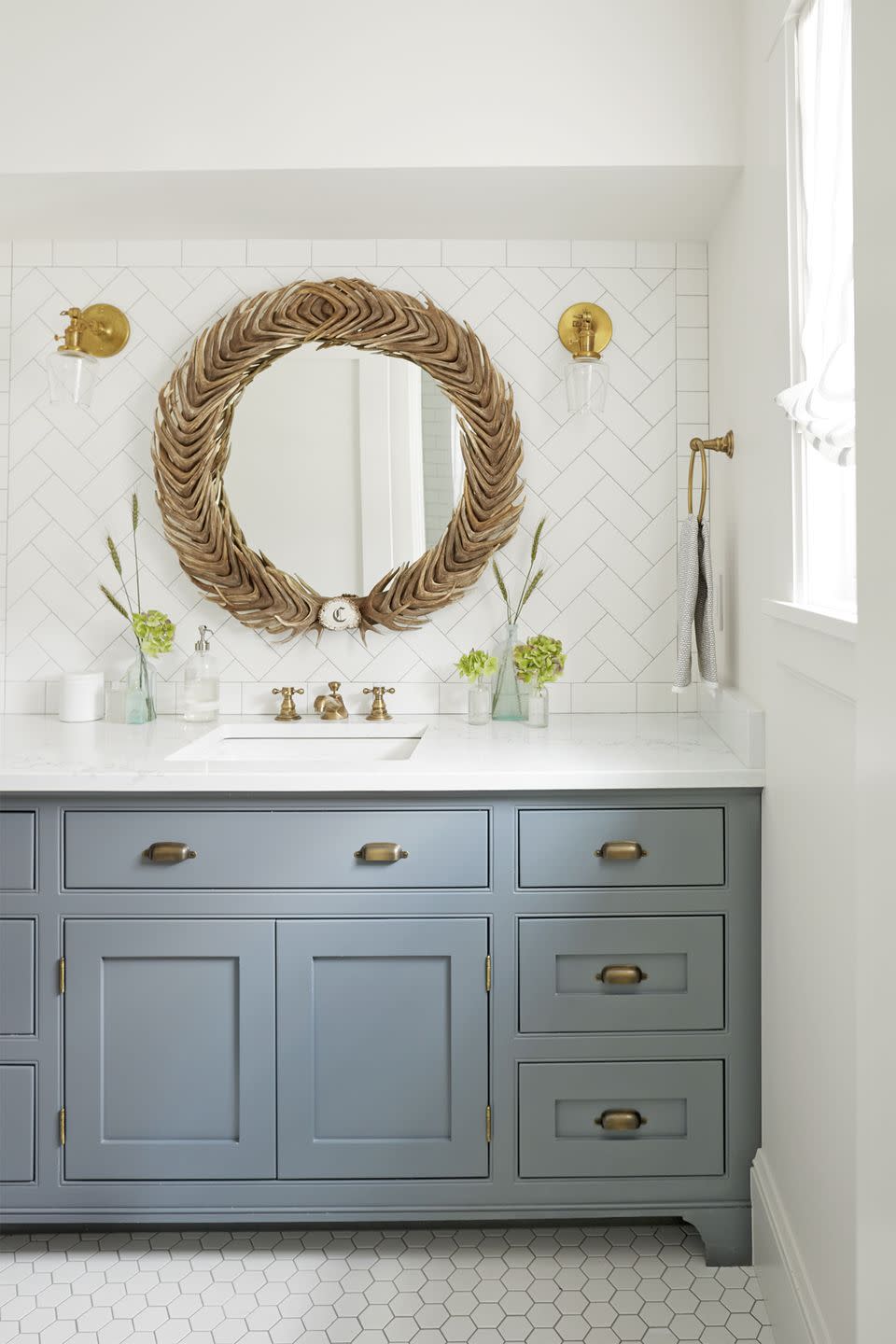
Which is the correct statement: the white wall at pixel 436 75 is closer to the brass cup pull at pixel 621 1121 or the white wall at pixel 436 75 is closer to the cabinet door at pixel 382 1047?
the cabinet door at pixel 382 1047

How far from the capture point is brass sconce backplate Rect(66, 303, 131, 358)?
8.79ft

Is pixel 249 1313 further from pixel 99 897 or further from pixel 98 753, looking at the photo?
pixel 98 753

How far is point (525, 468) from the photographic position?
2697 millimetres

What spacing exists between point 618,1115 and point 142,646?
151 cm

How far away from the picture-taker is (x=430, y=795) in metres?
2.03

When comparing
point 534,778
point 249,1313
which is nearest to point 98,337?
point 534,778

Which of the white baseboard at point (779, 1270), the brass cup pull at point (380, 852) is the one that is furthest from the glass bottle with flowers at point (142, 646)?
the white baseboard at point (779, 1270)

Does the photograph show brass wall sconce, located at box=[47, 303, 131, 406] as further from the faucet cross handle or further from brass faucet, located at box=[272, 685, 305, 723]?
the faucet cross handle

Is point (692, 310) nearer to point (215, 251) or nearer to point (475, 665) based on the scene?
point (475, 665)

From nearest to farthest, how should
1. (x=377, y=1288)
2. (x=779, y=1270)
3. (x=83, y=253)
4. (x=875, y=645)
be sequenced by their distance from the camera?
(x=875, y=645) → (x=779, y=1270) → (x=377, y=1288) → (x=83, y=253)

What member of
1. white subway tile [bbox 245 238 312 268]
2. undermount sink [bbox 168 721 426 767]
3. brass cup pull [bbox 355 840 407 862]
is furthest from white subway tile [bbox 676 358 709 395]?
brass cup pull [bbox 355 840 407 862]

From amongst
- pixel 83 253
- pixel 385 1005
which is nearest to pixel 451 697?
pixel 385 1005

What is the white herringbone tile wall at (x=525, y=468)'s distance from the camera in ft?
8.79

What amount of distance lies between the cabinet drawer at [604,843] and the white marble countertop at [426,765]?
0.06 m
